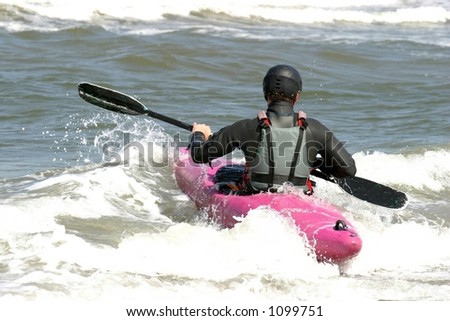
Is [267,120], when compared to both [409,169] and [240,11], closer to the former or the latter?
[409,169]

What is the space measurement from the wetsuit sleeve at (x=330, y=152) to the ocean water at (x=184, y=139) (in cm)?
54

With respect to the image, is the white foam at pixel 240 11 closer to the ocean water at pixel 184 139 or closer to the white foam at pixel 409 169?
the ocean water at pixel 184 139

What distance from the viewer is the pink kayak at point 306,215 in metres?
5.93

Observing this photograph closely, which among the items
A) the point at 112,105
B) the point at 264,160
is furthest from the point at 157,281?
the point at 112,105

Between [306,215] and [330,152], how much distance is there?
0.45 metres

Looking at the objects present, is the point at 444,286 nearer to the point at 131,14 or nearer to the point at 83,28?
the point at 83,28

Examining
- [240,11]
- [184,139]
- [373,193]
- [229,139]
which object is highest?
[229,139]

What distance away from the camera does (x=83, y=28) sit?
17578 mm

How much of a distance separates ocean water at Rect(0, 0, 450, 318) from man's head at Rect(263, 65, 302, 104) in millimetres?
793

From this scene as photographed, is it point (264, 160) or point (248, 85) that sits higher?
point (264, 160)

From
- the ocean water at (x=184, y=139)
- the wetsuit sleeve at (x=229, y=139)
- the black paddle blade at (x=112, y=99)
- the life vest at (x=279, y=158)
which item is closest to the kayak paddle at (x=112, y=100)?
the black paddle blade at (x=112, y=99)

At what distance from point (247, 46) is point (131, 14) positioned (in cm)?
437

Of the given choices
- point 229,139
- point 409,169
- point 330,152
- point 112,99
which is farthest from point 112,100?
point 409,169

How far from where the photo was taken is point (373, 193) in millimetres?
7105
